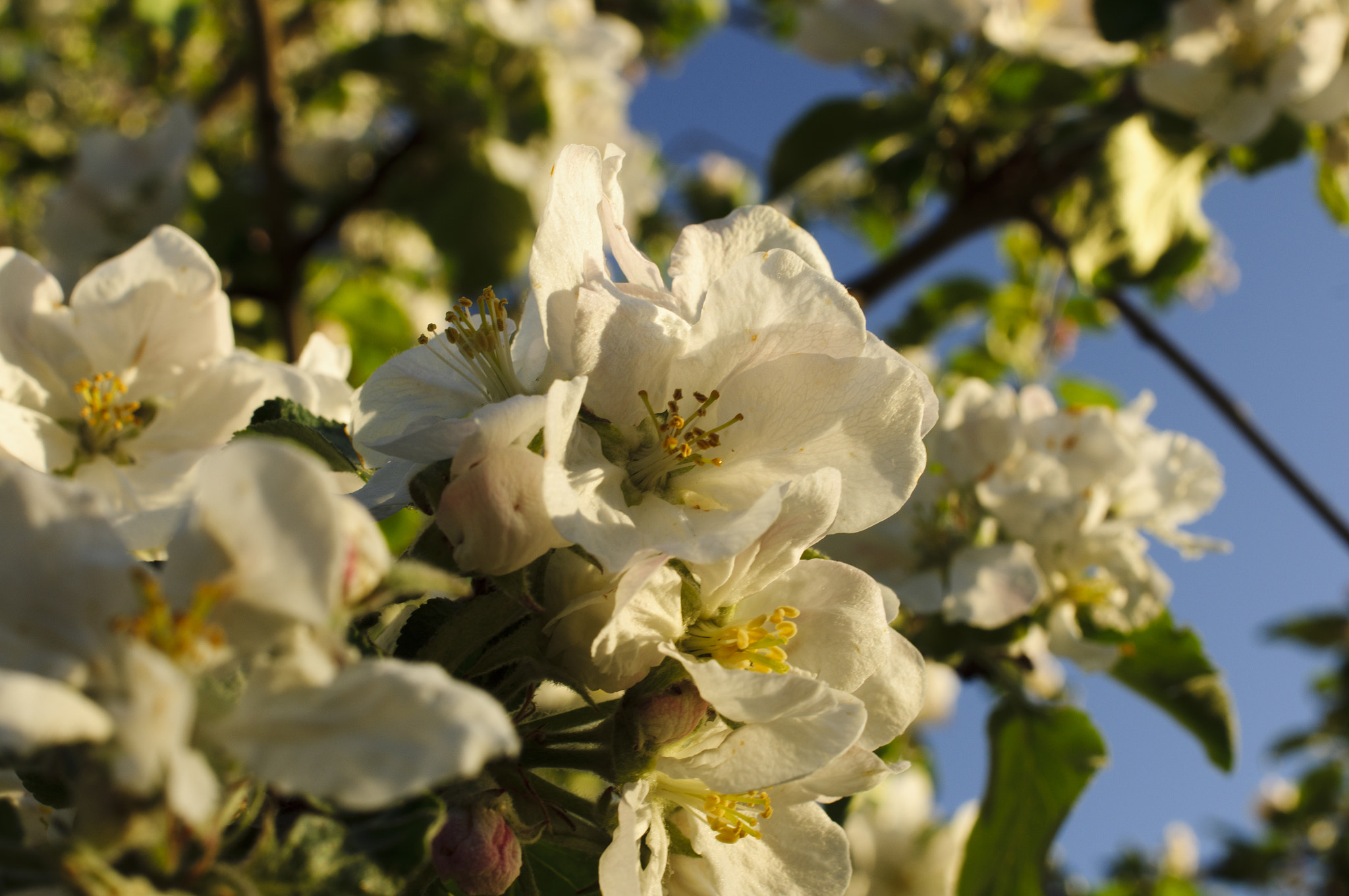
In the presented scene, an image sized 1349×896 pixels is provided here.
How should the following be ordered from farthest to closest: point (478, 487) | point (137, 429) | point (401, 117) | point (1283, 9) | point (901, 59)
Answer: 1. point (401, 117)
2. point (901, 59)
3. point (1283, 9)
4. point (137, 429)
5. point (478, 487)

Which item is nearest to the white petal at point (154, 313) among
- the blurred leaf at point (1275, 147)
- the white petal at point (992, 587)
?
the white petal at point (992, 587)

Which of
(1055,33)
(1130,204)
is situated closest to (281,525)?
(1130,204)

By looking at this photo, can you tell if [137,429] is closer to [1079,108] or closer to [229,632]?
[229,632]

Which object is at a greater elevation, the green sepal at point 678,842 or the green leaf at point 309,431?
the green leaf at point 309,431

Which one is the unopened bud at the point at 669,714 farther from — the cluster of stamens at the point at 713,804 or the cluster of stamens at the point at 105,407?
the cluster of stamens at the point at 105,407

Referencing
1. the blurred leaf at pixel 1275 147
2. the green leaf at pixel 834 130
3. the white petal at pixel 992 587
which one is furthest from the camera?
the green leaf at pixel 834 130

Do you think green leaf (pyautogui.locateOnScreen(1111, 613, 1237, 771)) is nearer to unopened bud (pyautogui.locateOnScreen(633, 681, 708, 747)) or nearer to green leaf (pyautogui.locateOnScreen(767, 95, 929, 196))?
unopened bud (pyautogui.locateOnScreen(633, 681, 708, 747))

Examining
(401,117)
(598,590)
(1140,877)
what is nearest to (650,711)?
(598,590)
